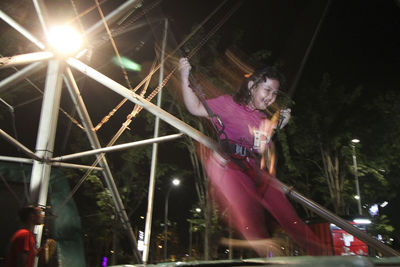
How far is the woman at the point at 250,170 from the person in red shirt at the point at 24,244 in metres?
2.09

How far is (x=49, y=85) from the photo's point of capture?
479 cm

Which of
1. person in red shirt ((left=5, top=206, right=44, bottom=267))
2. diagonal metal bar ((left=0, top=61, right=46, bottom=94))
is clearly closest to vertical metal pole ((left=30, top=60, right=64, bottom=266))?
diagonal metal bar ((left=0, top=61, right=46, bottom=94))

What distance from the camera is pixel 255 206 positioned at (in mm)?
3436

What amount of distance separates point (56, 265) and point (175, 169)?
26.1ft

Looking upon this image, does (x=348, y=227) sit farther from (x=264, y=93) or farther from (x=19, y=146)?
(x=19, y=146)

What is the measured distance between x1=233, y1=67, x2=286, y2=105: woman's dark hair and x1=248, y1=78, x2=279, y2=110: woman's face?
1.7 inches

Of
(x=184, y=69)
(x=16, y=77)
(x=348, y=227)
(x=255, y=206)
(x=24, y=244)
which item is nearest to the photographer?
(x=348, y=227)

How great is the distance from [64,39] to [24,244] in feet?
9.23

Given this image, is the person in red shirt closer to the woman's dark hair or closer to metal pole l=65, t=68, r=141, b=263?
metal pole l=65, t=68, r=141, b=263

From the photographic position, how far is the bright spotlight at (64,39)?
449cm

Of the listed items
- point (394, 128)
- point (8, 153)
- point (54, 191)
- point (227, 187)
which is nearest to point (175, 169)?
point (8, 153)

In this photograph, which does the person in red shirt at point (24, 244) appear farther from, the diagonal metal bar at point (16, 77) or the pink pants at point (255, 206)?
the pink pants at point (255, 206)

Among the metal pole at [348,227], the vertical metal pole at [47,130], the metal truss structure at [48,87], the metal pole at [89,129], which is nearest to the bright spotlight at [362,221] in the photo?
the metal pole at [89,129]

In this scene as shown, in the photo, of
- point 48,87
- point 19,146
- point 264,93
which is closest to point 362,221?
point 264,93
